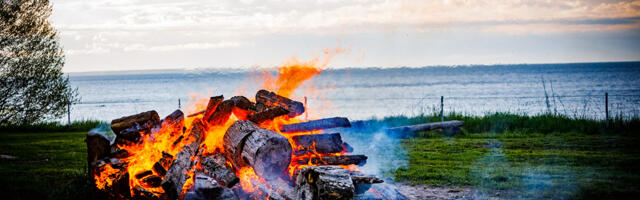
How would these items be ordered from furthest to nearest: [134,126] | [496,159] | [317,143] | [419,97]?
[419,97]
[496,159]
[134,126]
[317,143]

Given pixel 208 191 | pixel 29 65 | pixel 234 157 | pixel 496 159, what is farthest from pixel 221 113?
pixel 29 65

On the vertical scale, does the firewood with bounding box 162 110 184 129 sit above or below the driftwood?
below

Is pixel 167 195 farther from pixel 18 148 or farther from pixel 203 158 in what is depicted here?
pixel 18 148

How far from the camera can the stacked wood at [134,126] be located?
21.6 ft

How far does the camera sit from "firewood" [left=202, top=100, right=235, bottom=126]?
6574mm

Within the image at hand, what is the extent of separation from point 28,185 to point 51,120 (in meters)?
11.1

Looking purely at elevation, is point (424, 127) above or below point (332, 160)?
below

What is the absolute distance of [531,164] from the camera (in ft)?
29.6

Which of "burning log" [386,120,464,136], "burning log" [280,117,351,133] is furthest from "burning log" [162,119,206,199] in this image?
"burning log" [386,120,464,136]

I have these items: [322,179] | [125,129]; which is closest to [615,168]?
[322,179]

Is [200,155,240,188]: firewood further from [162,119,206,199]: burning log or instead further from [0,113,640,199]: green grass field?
[0,113,640,199]: green grass field

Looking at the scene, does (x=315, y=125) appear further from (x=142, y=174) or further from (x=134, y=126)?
(x=134, y=126)

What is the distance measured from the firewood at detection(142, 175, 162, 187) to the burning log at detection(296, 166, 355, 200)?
6.16 ft

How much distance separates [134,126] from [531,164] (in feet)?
22.5
